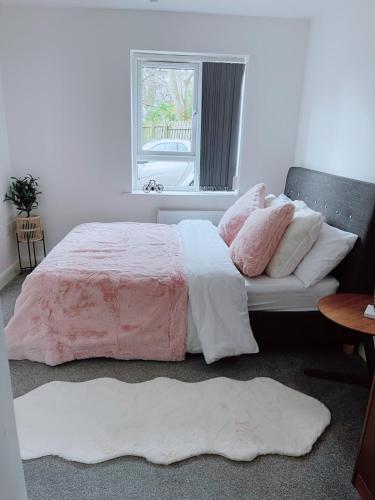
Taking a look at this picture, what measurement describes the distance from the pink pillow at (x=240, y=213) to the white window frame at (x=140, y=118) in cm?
106

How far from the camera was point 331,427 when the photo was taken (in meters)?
1.76

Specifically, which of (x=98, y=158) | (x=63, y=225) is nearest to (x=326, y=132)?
(x=98, y=158)

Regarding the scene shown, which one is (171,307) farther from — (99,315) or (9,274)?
(9,274)

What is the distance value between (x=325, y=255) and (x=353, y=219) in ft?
0.98

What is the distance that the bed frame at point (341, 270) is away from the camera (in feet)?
6.82

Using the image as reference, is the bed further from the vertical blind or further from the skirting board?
the vertical blind

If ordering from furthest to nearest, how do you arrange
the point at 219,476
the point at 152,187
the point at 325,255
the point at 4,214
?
1. the point at 152,187
2. the point at 4,214
3. the point at 325,255
4. the point at 219,476

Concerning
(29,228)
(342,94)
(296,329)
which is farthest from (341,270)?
(29,228)

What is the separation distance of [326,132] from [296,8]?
118cm

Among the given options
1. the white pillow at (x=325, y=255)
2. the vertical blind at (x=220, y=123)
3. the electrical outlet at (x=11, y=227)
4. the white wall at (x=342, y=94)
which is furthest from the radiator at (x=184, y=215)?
the white pillow at (x=325, y=255)

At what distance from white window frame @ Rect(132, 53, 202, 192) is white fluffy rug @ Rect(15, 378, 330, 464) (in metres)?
2.40

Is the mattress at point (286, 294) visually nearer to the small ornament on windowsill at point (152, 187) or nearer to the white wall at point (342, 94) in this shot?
the white wall at point (342, 94)

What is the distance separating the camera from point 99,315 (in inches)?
84.5

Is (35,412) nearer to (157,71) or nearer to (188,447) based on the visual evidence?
(188,447)
